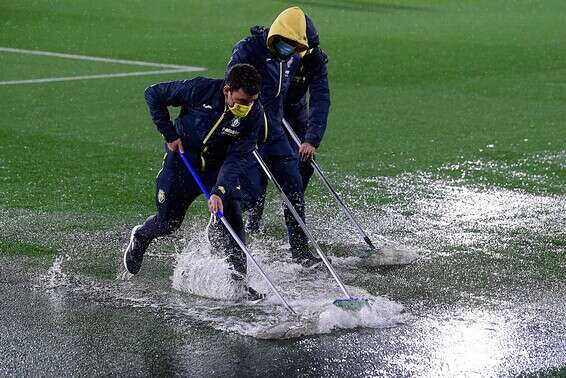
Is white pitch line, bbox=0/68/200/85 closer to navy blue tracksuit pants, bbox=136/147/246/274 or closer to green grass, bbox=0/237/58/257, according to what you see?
green grass, bbox=0/237/58/257

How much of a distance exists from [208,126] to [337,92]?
8878 millimetres

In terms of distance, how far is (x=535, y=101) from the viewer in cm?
1559

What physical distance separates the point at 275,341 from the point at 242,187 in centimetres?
209

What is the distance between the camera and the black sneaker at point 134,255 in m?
8.00

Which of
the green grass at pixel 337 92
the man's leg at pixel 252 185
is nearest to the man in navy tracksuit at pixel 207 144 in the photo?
the man's leg at pixel 252 185

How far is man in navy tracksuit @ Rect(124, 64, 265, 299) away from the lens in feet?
24.1

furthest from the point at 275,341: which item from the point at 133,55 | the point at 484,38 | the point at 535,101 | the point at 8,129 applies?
the point at 484,38

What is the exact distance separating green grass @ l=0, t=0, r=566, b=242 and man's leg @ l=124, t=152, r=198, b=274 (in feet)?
5.42

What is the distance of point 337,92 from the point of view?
1628 cm

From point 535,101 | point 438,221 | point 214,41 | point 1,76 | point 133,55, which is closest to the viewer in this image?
point 438,221

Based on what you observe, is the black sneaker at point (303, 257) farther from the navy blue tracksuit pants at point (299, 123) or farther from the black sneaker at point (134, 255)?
the black sneaker at point (134, 255)

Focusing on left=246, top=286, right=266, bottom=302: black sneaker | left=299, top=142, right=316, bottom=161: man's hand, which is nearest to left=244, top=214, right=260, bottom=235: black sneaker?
left=299, top=142, right=316, bottom=161: man's hand

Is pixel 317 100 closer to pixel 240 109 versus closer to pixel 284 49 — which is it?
pixel 284 49

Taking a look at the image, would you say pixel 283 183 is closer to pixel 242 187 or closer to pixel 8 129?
pixel 242 187
